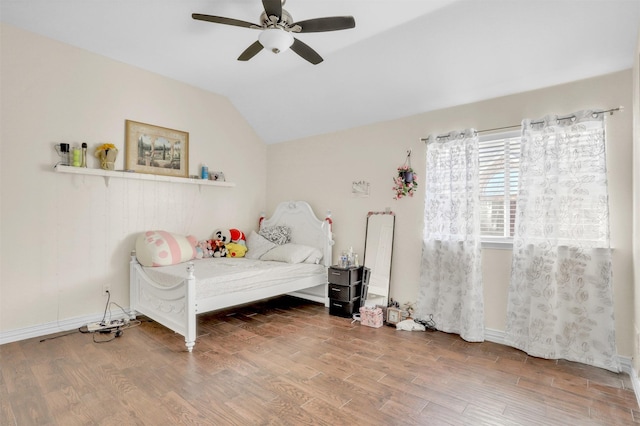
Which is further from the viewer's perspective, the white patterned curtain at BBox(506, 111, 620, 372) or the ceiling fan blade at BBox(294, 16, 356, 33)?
the white patterned curtain at BBox(506, 111, 620, 372)

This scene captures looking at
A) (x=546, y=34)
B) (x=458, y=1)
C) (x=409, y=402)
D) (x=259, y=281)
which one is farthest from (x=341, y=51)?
(x=409, y=402)

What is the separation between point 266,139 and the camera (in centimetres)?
555

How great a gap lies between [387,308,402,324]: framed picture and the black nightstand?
1.53 ft

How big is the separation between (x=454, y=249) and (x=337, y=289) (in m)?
1.45

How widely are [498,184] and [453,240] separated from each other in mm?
737

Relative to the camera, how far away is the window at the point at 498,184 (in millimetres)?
3314

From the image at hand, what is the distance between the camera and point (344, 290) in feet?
13.1

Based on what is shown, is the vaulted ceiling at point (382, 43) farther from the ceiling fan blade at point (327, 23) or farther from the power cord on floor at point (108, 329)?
the power cord on floor at point (108, 329)

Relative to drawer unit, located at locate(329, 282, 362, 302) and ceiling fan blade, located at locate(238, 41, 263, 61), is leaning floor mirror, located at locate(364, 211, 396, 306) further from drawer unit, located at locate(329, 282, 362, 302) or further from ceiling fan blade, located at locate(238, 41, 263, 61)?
ceiling fan blade, located at locate(238, 41, 263, 61)

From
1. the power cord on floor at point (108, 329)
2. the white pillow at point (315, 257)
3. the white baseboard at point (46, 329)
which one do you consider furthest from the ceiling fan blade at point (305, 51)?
the white baseboard at point (46, 329)

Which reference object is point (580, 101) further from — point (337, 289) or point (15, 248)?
point (15, 248)

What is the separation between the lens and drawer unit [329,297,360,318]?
397 centimetres

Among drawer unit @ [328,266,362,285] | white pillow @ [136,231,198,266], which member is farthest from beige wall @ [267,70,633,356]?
white pillow @ [136,231,198,266]

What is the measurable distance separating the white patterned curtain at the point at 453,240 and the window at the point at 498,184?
0.59 ft
